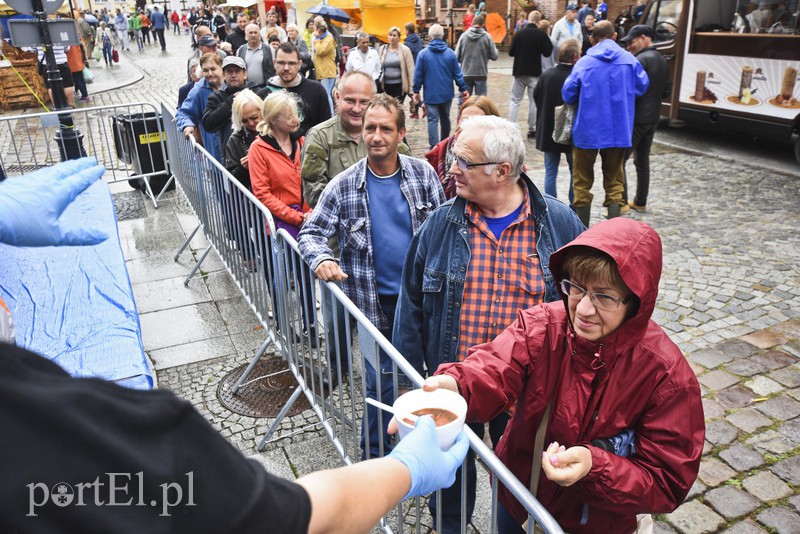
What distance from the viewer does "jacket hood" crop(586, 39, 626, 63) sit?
6.66m

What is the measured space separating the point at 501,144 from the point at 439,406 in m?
1.42

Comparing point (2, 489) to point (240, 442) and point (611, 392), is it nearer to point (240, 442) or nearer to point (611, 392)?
point (611, 392)

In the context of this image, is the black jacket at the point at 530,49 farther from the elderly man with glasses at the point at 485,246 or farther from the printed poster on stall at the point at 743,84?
the elderly man with glasses at the point at 485,246

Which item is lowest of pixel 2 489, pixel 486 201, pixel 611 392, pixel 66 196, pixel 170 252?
pixel 170 252

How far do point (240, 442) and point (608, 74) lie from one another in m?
5.10

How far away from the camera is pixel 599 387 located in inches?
77.9

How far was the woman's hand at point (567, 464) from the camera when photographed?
1.73 meters

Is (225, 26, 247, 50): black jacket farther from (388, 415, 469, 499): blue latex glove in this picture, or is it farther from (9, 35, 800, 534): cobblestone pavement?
(388, 415, 469, 499): blue latex glove

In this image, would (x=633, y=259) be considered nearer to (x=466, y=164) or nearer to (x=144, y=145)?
(x=466, y=164)

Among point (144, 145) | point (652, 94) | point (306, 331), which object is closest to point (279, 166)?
point (306, 331)

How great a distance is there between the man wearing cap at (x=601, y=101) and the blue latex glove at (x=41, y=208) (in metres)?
5.90

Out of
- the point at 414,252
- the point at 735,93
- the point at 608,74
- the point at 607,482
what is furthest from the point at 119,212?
the point at 735,93

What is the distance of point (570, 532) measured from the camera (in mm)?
2119

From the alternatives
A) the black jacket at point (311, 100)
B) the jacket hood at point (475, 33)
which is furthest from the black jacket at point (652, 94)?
the jacket hood at point (475, 33)
